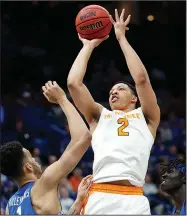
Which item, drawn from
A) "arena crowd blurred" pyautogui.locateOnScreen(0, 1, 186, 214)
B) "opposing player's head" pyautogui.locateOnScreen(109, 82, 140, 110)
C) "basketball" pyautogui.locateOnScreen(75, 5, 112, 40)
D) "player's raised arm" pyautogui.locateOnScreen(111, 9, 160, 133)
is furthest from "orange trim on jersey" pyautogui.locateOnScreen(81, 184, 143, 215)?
"arena crowd blurred" pyautogui.locateOnScreen(0, 1, 186, 214)

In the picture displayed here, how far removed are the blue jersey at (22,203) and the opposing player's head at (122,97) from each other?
111cm

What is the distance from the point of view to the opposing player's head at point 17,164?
4957 mm

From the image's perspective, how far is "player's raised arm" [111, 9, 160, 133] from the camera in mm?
5086

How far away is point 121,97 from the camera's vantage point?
5371 mm

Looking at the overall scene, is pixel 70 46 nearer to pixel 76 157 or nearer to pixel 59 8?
pixel 59 8

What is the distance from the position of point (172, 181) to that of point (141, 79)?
144cm

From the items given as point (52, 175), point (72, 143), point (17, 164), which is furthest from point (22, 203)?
point (72, 143)

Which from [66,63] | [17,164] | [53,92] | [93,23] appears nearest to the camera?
[53,92]

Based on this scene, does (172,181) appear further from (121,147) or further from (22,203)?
(22,203)

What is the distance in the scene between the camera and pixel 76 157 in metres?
4.64

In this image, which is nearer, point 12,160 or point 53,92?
point 53,92

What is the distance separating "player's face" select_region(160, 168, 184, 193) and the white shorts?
1112mm

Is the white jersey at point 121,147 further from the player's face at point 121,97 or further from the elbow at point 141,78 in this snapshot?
the elbow at point 141,78

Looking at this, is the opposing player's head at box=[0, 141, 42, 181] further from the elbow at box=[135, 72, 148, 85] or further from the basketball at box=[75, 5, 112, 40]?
the basketball at box=[75, 5, 112, 40]
